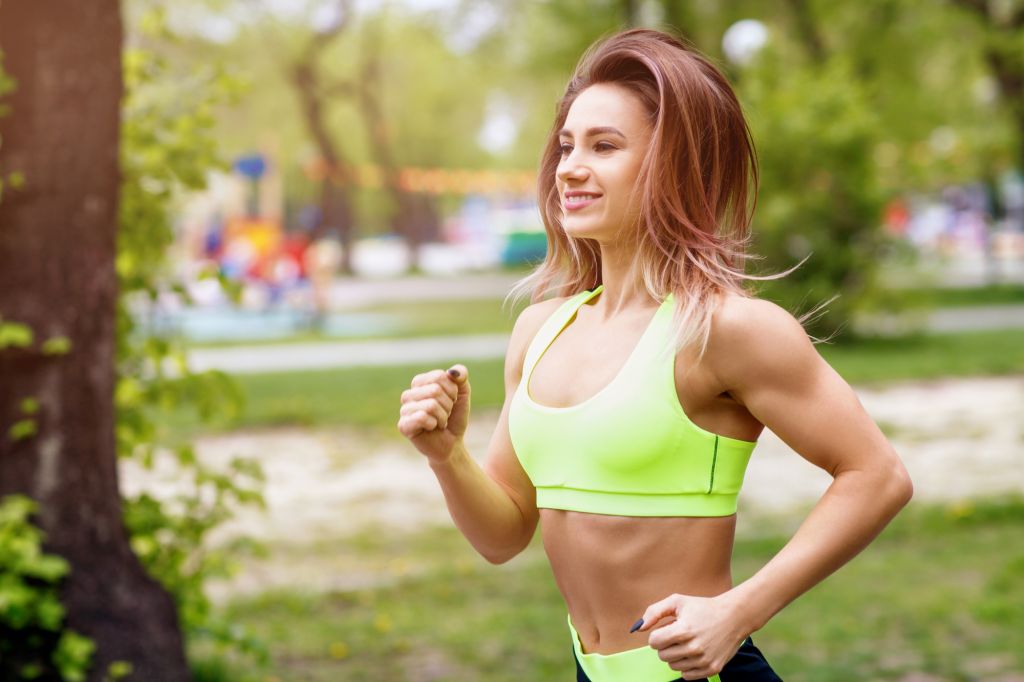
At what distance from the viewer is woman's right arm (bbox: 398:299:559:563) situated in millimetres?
1978

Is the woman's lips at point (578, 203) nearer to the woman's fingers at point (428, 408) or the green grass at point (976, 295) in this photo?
the woman's fingers at point (428, 408)

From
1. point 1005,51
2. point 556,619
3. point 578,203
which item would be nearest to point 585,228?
point 578,203

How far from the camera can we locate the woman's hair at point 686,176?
197 centimetres

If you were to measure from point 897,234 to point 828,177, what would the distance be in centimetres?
127

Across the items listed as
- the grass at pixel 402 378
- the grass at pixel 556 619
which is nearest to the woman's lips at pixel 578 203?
the grass at pixel 556 619

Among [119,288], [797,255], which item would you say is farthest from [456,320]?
[119,288]

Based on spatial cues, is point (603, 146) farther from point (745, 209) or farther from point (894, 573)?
point (894, 573)

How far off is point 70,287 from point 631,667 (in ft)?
8.46

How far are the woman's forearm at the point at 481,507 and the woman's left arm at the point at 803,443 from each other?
430 millimetres

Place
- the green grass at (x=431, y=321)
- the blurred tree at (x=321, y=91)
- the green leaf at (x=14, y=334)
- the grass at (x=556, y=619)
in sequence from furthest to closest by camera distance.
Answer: the blurred tree at (x=321, y=91) < the green grass at (x=431, y=321) < the grass at (x=556, y=619) < the green leaf at (x=14, y=334)

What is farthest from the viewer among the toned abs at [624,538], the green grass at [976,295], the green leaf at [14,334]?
the green grass at [976,295]

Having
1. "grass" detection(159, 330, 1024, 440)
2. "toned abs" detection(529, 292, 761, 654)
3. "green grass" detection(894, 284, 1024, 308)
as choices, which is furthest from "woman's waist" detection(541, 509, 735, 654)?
"green grass" detection(894, 284, 1024, 308)

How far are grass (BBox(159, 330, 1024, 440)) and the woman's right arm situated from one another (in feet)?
27.6

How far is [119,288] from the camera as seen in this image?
174 inches
